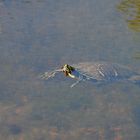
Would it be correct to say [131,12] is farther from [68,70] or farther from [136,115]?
[136,115]

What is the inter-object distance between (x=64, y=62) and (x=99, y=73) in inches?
18.6

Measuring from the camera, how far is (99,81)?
5578 mm

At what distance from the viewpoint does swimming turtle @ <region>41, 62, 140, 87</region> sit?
557 centimetres

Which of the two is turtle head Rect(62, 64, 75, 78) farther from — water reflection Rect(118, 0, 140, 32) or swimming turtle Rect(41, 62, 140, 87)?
water reflection Rect(118, 0, 140, 32)

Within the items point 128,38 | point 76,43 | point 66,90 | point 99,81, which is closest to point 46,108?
point 66,90

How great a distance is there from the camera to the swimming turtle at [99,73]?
557 cm

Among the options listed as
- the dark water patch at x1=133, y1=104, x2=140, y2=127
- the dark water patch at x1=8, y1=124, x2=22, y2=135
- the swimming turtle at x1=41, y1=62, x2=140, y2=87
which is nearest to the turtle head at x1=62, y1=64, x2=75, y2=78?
the swimming turtle at x1=41, y1=62, x2=140, y2=87

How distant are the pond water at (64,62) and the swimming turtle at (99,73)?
9 cm

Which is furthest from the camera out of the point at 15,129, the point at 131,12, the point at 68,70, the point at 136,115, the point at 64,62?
the point at 131,12

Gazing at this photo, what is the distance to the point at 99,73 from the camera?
18.5 feet

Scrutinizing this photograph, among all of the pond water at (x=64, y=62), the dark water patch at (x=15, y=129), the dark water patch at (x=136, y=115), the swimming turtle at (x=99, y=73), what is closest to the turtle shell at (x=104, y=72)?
the swimming turtle at (x=99, y=73)

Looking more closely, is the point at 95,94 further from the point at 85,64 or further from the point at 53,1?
the point at 53,1

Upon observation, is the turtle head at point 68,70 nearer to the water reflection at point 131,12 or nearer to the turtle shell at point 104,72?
the turtle shell at point 104,72

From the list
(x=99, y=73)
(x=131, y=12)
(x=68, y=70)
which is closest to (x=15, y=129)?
(x=68, y=70)
